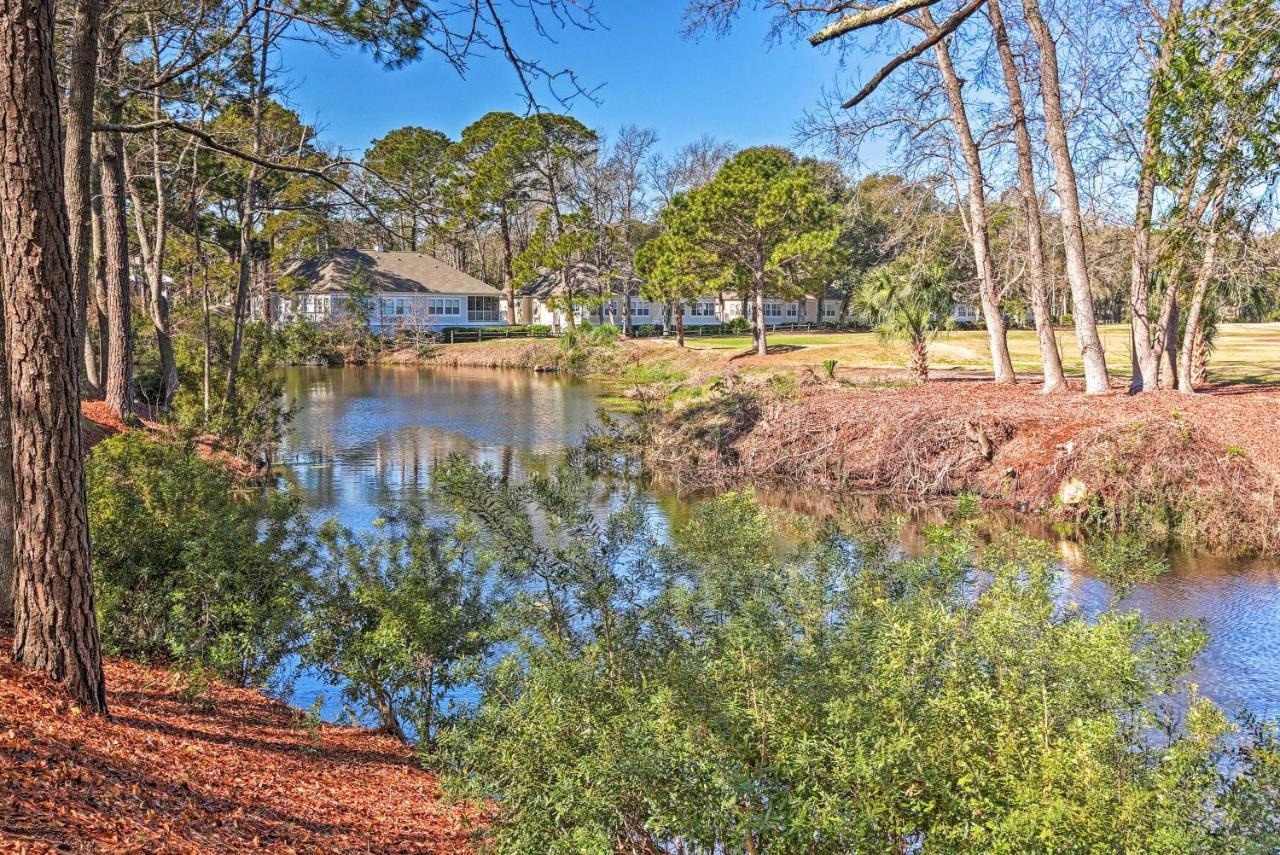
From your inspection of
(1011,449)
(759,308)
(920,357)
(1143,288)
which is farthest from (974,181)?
(759,308)

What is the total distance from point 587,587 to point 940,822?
2469 mm

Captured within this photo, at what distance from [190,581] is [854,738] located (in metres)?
5.70

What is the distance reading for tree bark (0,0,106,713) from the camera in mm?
4859

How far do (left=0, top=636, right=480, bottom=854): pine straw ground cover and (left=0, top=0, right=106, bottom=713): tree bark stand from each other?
0.31 meters

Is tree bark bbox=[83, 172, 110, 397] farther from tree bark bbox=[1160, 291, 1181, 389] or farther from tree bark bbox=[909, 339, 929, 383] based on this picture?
tree bark bbox=[1160, 291, 1181, 389]

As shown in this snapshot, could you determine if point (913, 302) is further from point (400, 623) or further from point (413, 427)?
point (400, 623)

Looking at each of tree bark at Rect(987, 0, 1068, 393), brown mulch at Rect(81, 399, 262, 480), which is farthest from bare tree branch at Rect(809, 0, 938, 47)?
tree bark at Rect(987, 0, 1068, 393)

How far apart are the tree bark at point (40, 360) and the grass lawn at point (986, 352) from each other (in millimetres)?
23729

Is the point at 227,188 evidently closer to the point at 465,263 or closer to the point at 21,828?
the point at 21,828

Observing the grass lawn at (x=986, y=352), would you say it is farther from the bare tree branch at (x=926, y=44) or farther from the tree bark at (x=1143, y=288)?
the bare tree branch at (x=926, y=44)

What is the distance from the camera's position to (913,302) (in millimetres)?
23859

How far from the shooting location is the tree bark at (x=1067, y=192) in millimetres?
17781

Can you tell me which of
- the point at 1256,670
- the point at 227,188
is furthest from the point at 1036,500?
the point at 227,188

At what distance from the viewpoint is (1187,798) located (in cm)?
365
